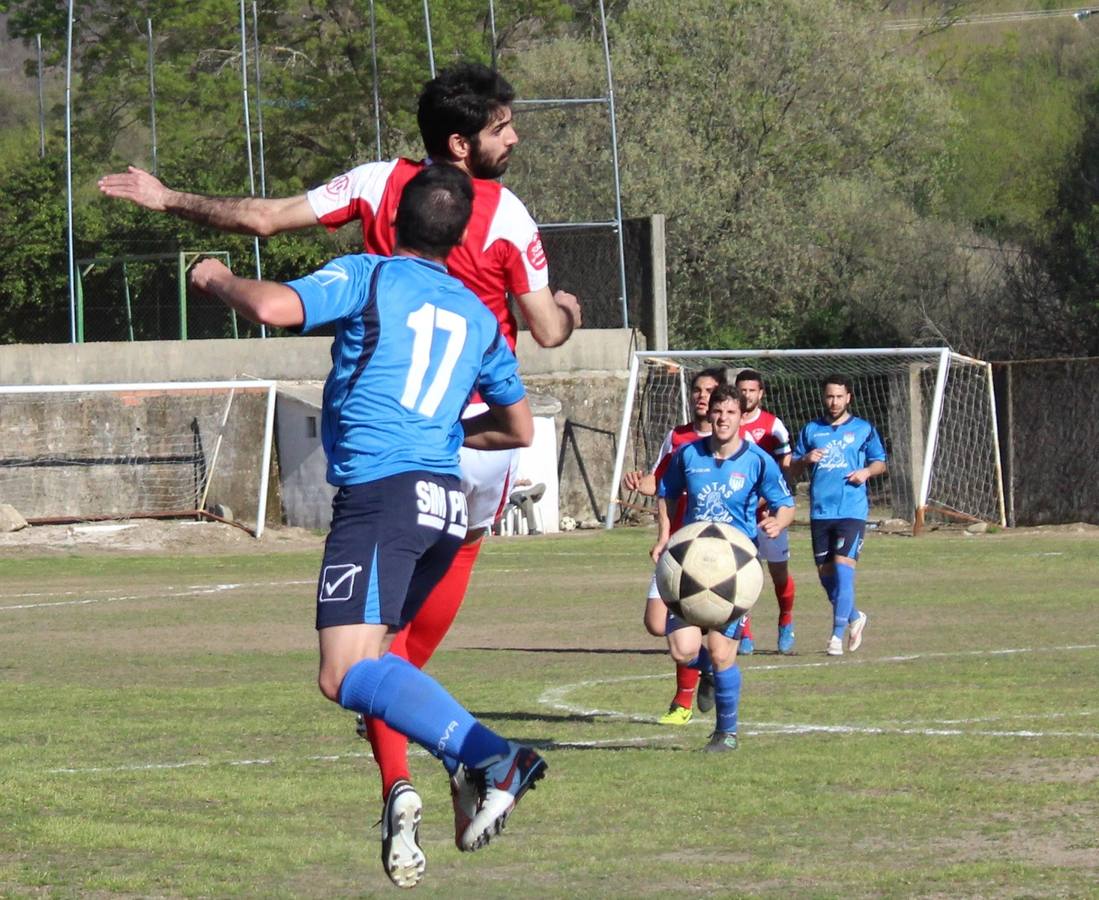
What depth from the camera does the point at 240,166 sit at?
151ft

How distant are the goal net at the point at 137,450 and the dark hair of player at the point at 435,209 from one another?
67.3 ft

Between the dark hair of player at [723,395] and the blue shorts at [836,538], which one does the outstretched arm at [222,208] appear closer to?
the dark hair of player at [723,395]

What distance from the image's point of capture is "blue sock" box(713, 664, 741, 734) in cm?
802

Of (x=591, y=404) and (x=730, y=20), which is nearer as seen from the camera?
(x=591, y=404)

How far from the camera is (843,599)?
40.6ft

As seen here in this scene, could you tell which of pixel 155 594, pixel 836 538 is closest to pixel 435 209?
pixel 836 538

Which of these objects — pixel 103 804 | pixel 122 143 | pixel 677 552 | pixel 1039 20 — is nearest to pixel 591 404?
pixel 677 552

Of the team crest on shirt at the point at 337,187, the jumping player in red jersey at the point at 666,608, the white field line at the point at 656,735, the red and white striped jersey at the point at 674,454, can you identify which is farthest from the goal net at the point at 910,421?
the team crest on shirt at the point at 337,187

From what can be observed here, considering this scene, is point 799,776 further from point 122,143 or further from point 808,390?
point 122,143

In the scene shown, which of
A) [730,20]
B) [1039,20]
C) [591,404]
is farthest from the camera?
[1039,20]

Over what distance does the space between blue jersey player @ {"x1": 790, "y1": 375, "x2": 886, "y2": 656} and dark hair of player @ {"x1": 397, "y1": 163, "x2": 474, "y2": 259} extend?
7779 mm

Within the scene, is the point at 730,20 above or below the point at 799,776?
above

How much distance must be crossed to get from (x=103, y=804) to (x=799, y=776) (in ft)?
8.62

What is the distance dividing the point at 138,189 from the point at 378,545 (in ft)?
5.23
